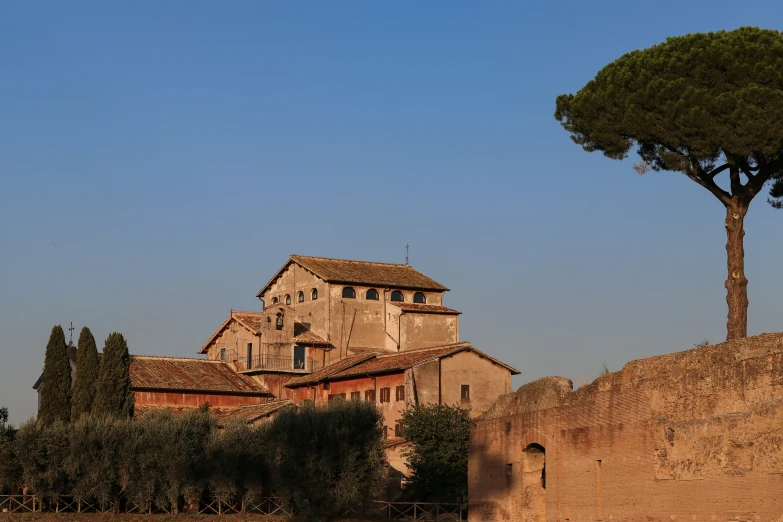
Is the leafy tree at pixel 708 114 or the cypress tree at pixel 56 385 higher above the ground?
the leafy tree at pixel 708 114

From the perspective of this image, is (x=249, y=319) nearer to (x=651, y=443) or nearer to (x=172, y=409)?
(x=172, y=409)

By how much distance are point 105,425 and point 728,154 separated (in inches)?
817

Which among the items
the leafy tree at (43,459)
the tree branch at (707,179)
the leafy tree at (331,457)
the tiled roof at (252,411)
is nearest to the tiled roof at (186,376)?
the tiled roof at (252,411)

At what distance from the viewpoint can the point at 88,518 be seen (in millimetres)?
32531

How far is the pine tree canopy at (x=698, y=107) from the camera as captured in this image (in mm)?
25438

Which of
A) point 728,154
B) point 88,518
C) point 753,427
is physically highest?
point 728,154

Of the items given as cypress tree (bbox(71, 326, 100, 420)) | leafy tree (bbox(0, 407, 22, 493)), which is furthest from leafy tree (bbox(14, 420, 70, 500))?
cypress tree (bbox(71, 326, 100, 420))

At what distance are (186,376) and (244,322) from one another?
15.3ft

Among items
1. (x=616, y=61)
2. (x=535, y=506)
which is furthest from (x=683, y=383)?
(x=616, y=61)

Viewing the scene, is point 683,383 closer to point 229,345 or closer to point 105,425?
point 105,425

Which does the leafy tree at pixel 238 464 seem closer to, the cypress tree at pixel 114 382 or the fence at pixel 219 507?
the fence at pixel 219 507

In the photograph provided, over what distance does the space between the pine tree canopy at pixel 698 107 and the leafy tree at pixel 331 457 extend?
416 inches

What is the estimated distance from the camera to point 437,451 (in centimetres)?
3509

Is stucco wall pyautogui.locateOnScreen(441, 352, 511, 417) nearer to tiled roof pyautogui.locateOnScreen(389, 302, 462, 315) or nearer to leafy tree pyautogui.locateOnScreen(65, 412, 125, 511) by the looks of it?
tiled roof pyautogui.locateOnScreen(389, 302, 462, 315)
